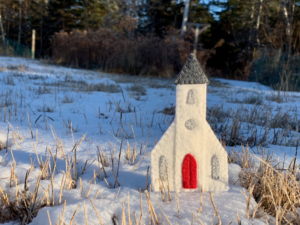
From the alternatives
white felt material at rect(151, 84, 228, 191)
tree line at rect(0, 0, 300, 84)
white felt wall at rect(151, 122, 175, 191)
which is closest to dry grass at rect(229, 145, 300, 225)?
white felt material at rect(151, 84, 228, 191)

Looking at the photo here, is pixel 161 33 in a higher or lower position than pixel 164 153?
higher

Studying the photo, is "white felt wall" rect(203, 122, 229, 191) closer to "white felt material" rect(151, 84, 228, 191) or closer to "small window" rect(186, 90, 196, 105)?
"white felt material" rect(151, 84, 228, 191)

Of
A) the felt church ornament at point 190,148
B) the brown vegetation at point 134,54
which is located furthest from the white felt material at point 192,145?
the brown vegetation at point 134,54

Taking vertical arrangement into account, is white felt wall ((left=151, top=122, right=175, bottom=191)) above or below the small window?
below

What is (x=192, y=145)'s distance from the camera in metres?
0.96

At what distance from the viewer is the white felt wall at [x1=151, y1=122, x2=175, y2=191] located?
0.96m

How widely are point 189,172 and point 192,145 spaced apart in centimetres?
11

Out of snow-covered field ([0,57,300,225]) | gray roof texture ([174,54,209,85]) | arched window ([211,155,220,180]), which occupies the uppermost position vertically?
gray roof texture ([174,54,209,85])

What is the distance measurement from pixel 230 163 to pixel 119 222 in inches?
28.7

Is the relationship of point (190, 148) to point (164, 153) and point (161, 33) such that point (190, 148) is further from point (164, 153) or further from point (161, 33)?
point (161, 33)

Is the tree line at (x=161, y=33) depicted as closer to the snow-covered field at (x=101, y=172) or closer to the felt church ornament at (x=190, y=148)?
the snow-covered field at (x=101, y=172)

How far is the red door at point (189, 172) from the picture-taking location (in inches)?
38.1

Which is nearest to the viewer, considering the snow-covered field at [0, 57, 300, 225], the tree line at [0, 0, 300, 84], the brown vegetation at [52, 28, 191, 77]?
the snow-covered field at [0, 57, 300, 225]

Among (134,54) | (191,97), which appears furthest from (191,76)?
(134,54)
